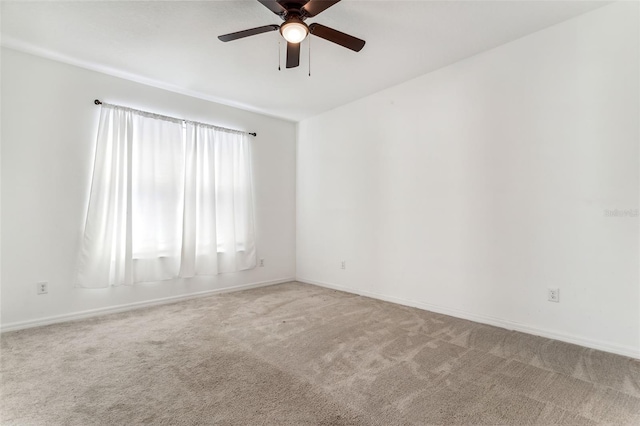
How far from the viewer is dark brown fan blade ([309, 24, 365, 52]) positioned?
2212mm

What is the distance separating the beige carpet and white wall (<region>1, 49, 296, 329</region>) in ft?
1.11

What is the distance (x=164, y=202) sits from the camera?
3.81 metres

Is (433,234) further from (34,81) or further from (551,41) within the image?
(34,81)

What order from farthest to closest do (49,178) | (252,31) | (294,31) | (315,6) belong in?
(49,178) < (252,31) < (294,31) < (315,6)

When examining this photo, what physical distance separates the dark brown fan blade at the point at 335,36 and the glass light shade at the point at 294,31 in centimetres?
8

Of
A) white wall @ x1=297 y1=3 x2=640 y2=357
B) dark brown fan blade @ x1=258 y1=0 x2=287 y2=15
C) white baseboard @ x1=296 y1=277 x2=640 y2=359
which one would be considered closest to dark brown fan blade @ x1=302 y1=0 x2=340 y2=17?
dark brown fan blade @ x1=258 y1=0 x2=287 y2=15

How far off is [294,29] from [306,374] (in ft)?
7.54

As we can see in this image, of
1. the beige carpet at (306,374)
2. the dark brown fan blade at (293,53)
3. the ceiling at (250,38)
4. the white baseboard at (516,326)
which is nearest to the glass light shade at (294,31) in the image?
the dark brown fan blade at (293,53)

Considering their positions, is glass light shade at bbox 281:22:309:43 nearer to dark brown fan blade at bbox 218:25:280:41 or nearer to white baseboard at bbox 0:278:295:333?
dark brown fan blade at bbox 218:25:280:41

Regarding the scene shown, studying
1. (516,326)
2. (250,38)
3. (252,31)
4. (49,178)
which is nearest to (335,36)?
(252,31)

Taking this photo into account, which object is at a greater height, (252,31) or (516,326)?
(252,31)

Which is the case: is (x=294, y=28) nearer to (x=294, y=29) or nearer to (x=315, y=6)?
(x=294, y=29)

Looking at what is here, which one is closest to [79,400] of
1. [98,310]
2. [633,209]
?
[98,310]

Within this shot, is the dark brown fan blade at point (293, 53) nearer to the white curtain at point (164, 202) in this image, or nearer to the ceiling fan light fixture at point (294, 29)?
the ceiling fan light fixture at point (294, 29)
